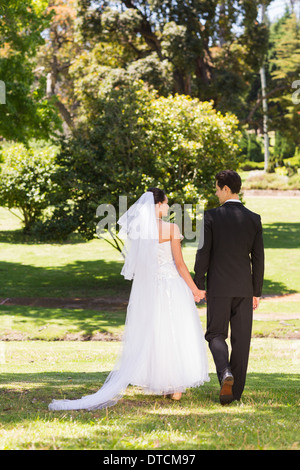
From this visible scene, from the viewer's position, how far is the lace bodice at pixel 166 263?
6.66 m

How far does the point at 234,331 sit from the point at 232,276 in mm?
533

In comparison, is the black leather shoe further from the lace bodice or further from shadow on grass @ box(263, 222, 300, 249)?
shadow on grass @ box(263, 222, 300, 249)

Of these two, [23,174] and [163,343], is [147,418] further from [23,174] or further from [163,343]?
[23,174]

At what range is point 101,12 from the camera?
28.7m

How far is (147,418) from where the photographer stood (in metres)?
5.29

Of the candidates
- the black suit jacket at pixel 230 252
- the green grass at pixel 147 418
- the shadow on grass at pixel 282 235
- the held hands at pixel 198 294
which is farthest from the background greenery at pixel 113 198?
the black suit jacket at pixel 230 252

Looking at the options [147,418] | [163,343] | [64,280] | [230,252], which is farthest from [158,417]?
[64,280]

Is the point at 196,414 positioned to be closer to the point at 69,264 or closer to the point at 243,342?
the point at 243,342

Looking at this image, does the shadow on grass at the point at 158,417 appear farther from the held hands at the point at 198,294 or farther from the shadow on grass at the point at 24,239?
the shadow on grass at the point at 24,239

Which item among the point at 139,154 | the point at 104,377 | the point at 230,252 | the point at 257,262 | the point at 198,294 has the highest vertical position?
the point at 139,154

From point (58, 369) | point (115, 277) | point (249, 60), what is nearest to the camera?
point (58, 369)

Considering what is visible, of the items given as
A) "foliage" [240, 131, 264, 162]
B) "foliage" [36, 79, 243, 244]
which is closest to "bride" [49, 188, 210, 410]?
"foliage" [36, 79, 243, 244]
